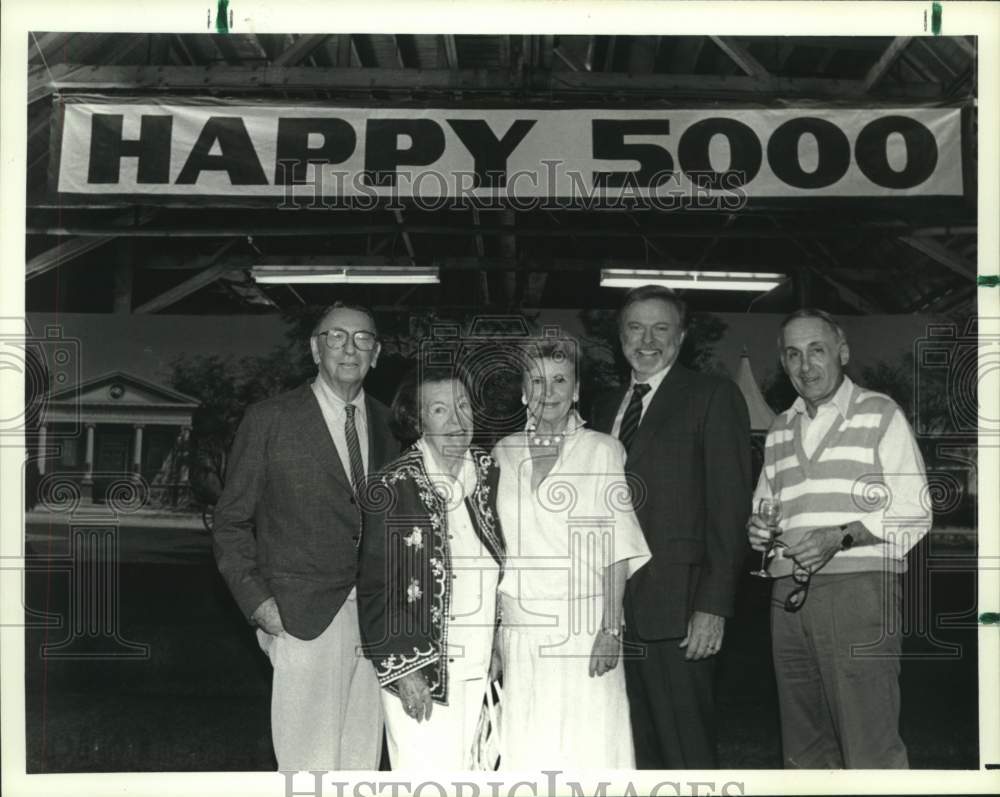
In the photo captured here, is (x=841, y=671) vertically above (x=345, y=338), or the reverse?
(x=345, y=338)

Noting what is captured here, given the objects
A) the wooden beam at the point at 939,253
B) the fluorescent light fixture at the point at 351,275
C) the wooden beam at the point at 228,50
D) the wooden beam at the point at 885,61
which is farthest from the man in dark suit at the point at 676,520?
the wooden beam at the point at 228,50

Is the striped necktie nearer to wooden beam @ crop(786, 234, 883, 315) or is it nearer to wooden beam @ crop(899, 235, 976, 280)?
wooden beam @ crop(786, 234, 883, 315)

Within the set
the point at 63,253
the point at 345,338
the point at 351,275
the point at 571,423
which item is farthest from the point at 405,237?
the point at 63,253

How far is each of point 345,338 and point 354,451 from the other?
1.32ft

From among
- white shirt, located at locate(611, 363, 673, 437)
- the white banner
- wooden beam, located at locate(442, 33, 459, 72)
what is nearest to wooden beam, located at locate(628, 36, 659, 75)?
the white banner

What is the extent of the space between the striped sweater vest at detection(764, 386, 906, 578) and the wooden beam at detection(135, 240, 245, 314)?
2023 mm

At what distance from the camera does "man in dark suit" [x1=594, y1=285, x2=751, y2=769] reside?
156 inches

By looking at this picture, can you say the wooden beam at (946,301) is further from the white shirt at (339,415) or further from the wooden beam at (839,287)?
the white shirt at (339,415)

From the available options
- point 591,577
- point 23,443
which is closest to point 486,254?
point 591,577

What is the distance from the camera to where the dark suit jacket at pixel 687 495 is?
3969 millimetres

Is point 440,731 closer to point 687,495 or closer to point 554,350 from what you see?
point 687,495

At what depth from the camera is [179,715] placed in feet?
13.1

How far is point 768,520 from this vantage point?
4008 mm

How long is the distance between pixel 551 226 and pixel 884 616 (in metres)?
1.82
